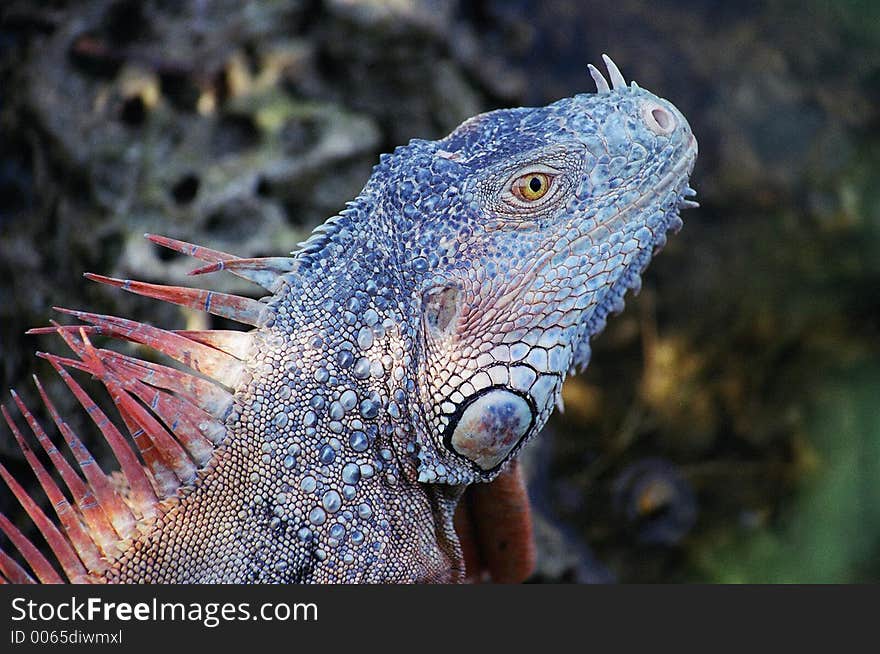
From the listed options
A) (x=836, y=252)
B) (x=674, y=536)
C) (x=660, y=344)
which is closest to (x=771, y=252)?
(x=836, y=252)

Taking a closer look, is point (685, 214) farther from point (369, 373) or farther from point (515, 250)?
point (369, 373)

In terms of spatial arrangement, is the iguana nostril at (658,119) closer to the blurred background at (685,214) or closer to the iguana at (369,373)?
the iguana at (369,373)

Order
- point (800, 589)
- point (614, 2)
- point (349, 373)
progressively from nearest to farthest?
point (349, 373) → point (800, 589) → point (614, 2)

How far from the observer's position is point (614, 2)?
546cm

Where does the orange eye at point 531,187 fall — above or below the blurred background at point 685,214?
below

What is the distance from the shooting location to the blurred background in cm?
407

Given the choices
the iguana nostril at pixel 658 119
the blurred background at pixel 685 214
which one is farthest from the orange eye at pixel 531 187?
the blurred background at pixel 685 214

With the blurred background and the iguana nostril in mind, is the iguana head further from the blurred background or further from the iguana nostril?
the blurred background

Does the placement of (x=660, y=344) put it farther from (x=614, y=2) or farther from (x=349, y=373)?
(x=349, y=373)

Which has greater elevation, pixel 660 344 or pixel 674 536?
pixel 660 344

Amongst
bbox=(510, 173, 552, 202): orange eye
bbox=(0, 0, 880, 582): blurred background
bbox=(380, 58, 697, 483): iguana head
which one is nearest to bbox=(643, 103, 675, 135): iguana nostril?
bbox=(380, 58, 697, 483): iguana head

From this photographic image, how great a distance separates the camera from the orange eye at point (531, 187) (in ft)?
7.27

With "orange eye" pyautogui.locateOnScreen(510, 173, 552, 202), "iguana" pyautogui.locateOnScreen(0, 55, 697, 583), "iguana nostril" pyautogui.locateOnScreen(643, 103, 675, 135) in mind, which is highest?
"iguana nostril" pyautogui.locateOnScreen(643, 103, 675, 135)

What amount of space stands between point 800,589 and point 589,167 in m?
1.49
